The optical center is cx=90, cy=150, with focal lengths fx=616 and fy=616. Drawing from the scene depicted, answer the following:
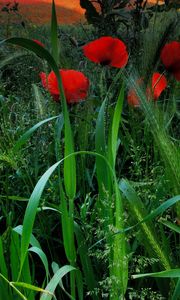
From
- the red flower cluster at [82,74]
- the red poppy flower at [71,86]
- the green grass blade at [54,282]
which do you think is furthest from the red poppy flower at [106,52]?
the green grass blade at [54,282]

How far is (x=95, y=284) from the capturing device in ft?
2.42

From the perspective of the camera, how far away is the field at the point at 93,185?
630mm

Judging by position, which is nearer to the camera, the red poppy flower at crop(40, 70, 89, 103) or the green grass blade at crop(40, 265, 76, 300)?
the green grass blade at crop(40, 265, 76, 300)

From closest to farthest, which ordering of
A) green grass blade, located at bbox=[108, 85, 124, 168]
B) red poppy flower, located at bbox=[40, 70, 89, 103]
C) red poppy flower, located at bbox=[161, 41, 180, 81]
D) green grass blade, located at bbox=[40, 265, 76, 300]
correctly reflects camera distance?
green grass blade, located at bbox=[40, 265, 76, 300] → green grass blade, located at bbox=[108, 85, 124, 168] → red poppy flower, located at bbox=[40, 70, 89, 103] → red poppy flower, located at bbox=[161, 41, 180, 81]

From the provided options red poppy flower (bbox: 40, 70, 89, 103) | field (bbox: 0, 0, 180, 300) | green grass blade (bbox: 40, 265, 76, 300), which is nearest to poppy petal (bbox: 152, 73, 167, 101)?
field (bbox: 0, 0, 180, 300)

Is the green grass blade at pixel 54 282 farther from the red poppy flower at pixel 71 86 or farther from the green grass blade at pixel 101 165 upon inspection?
the red poppy flower at pixel 71 86

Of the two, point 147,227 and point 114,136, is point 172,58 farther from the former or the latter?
point 147,227

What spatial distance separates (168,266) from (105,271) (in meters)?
0.20

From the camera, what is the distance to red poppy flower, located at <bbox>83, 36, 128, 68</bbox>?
115 centimetres

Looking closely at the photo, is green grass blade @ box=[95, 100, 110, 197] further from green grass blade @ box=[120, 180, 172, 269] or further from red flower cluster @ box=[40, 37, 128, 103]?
red flower cluster @ box=[40, 37, 128, 103]

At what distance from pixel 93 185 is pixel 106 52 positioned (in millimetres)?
283

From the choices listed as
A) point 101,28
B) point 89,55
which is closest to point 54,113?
point 89,55

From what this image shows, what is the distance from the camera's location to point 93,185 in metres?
1.04

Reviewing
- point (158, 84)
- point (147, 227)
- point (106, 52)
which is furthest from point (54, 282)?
point (106, 52)
